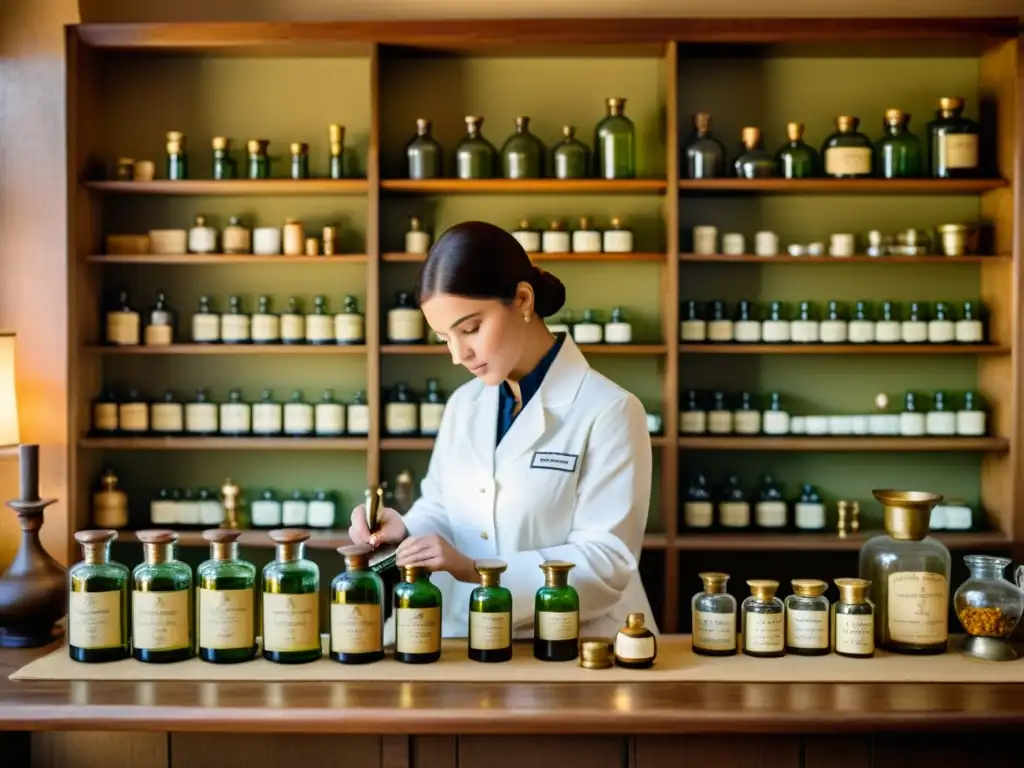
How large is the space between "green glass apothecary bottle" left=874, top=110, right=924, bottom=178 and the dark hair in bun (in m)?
2.23

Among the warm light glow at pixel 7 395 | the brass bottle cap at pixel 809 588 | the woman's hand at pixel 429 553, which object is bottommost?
the brass bottle cap at pixel 809 588

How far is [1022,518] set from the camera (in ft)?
11.8

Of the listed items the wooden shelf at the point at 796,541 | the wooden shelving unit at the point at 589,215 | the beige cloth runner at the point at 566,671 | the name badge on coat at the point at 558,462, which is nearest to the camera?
the beige cloth runner at the point at 566,671

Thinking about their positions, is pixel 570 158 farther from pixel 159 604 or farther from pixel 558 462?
pixel 159 604

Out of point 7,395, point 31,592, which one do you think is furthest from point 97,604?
point 7,395

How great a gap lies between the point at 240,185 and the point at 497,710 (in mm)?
2588

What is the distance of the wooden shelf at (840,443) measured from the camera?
3621mm

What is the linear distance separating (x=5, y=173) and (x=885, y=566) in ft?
9.96

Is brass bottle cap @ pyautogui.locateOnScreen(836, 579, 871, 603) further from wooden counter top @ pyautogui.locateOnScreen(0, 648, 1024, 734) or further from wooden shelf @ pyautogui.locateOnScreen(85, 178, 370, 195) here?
wooden shelf @ pyautogui.locateOnScreen(85, 178, 370, 195)

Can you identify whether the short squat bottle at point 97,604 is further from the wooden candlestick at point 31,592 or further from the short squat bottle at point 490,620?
the short squat bottle at point 490,620

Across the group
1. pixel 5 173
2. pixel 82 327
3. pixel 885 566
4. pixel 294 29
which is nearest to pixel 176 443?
pixel 82 327

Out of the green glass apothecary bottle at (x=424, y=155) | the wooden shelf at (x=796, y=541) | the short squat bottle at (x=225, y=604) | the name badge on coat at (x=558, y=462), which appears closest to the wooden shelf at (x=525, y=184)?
the green glass apothecary bottle at (x=424, y=155)

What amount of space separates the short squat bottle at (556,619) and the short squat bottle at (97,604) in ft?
2.08

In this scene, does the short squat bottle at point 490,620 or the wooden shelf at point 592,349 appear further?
the wooden shelf at point 592,349
